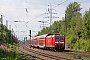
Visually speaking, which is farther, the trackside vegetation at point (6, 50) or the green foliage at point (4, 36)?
the green foliage at point (4, 36)

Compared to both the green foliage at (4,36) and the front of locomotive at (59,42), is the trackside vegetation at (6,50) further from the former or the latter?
the front of locomotive at (59,42)

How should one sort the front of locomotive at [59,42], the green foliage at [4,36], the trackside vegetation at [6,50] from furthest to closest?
the green foliage at [4,36]
the front of locomotive at [59,42]
the trackside vegetation at [6,50]

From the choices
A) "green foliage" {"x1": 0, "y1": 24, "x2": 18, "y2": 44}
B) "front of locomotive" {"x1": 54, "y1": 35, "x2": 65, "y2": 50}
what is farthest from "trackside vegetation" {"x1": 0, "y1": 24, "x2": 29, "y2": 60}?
"front of locomotive" {"x1": 54, "y1": 35, "x2": 65, "y2": 50}

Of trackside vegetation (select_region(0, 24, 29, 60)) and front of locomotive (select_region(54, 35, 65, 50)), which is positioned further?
front of locomotive (select_region(54, 35, 65, 50))

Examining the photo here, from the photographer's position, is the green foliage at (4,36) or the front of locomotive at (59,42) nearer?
the front of locomotive at (59,42)

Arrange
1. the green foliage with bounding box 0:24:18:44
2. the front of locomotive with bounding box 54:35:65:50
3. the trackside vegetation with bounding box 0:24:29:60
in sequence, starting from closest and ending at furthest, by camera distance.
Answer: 1. the trackside vegetation with bounding box 0:24:29:60
2. the front of locomotive with bounding box 54:35:65:50
3. the green foliage with bounding box 0:24:18:44

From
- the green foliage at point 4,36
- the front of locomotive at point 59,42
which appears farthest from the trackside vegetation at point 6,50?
the front of locomotive at point 59,42

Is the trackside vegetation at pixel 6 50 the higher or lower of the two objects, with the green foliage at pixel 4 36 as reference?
lower

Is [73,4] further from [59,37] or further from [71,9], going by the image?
[59,37]

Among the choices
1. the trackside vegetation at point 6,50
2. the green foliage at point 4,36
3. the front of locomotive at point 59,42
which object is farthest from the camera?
the green foliage at point 4,36

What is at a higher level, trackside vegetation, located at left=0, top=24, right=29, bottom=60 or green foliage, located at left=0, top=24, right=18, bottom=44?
green foliage, located at left=0, top=24, right=18, bottom=44

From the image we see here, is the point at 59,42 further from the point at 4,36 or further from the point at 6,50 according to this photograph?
the point at 4,36

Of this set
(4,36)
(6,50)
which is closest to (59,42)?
(6,50)

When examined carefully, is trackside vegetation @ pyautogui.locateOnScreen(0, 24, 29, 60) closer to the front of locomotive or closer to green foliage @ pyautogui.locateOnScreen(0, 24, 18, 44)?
green foliage @ pyautogui.locateOnScreen(0, 24, 18, 44)
